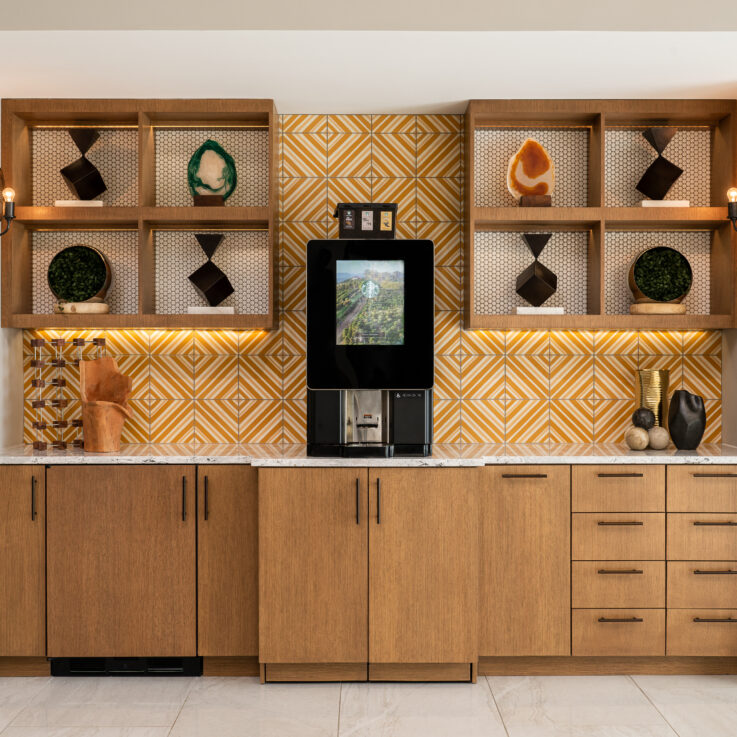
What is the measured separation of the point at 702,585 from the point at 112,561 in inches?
91.3

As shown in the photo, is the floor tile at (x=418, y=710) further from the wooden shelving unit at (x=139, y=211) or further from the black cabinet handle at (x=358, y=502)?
→ the wooden shelving unit at (x=139, y=211)

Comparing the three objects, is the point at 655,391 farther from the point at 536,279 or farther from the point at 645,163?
the point at 645,163

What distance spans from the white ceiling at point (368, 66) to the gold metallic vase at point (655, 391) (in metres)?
1.20

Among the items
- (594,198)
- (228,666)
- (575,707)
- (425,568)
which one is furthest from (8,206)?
(575,707)

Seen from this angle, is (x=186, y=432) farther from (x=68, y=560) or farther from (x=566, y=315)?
(x=566, y=315)

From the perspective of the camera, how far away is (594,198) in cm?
317

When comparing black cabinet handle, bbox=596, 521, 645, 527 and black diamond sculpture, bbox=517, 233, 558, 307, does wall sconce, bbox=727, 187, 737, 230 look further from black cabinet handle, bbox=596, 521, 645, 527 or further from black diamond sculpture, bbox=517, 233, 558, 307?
black cabinet handle, bbox=596, 521, 645, 527

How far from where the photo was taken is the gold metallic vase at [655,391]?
3189mm

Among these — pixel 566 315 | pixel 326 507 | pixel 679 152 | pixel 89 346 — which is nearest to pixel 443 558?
pixel 326 507

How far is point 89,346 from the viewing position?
11.0ft

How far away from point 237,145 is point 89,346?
116 cm

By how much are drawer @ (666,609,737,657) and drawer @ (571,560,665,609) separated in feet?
0.34

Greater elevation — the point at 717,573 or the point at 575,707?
the point at 717,573

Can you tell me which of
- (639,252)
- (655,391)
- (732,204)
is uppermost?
(732,204)
